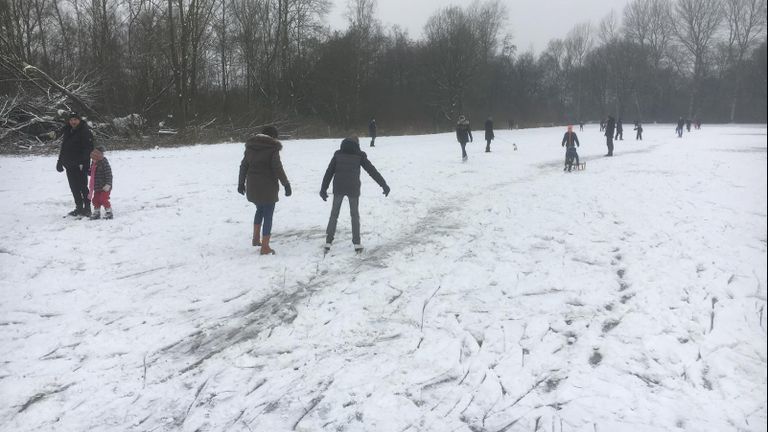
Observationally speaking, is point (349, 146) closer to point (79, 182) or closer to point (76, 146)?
point (76, 146)

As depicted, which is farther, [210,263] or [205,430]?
[210,263]

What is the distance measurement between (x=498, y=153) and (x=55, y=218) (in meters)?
18.8

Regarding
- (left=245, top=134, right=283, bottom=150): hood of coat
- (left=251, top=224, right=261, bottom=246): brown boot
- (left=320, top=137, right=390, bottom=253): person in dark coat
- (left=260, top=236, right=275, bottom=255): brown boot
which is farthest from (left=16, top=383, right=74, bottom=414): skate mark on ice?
(left=320, top=137, right=390, bottom=253): person in dark coat

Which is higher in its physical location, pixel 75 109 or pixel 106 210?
pixel 75 109

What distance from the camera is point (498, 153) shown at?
23.0 meters

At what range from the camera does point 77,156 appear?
873 centimetres

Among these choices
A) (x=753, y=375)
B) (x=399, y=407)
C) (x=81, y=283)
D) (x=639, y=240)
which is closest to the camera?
(x=399, y=407)

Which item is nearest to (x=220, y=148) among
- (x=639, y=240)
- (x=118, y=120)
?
(x=118, y=120)

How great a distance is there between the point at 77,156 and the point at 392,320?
24.1 feet

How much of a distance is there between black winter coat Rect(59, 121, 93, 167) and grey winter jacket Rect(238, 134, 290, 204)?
4076mm

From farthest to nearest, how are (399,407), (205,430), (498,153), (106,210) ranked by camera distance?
(498,153)
(106,210)
(399,407)
(205,430)

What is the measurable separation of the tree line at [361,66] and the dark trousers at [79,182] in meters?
10.0

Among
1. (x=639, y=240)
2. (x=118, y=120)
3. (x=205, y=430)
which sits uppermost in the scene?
(x=118, y=120)

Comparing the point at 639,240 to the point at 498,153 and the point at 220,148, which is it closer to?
the point at 498,153
